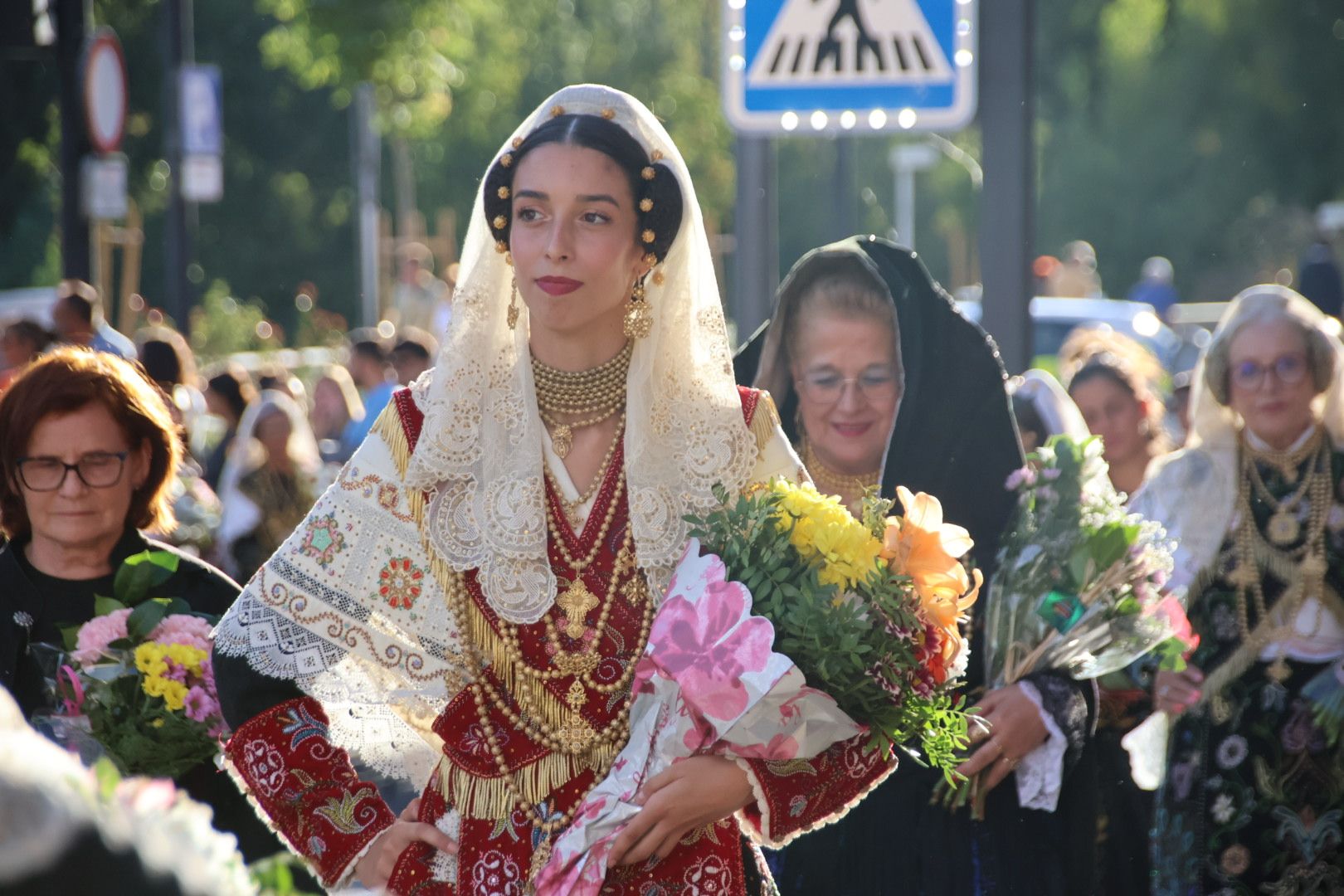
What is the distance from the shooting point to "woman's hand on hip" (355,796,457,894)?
3.00 metres

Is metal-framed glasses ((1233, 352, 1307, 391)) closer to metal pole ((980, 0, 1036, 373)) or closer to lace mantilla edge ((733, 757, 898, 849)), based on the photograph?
metal pole ((980, 0, 1036, 373))

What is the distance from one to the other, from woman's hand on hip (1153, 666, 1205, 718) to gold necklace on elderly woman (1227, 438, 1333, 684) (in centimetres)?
31

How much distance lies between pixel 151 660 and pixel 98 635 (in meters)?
0.19

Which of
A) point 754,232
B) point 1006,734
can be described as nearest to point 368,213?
point 754,232

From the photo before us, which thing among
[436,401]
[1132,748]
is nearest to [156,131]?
[1132,748]

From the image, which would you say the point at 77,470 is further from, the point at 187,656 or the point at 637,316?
the point at 637,316

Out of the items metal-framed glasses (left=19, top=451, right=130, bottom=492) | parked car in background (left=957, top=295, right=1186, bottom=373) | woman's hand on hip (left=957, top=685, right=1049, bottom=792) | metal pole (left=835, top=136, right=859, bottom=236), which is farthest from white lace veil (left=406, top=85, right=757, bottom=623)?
parked car in background (left=957, top=295, right=1186, bottom=373)

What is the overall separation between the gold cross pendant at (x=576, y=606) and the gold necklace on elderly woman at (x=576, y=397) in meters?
0.26

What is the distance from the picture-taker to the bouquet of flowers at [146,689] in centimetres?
371

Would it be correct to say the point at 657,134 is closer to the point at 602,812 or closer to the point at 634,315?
the point at 634,315

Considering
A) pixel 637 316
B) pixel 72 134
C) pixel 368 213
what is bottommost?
pixel 637 316

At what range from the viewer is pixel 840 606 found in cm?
282

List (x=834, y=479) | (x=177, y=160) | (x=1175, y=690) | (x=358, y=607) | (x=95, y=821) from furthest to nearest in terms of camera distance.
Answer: (x=177, y=160) → (x=1175, y=690) → (x=834, y=479) → (x=358, y=607) → (x=95, y=821)

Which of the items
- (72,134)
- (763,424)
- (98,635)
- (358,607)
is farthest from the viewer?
(72,134)
